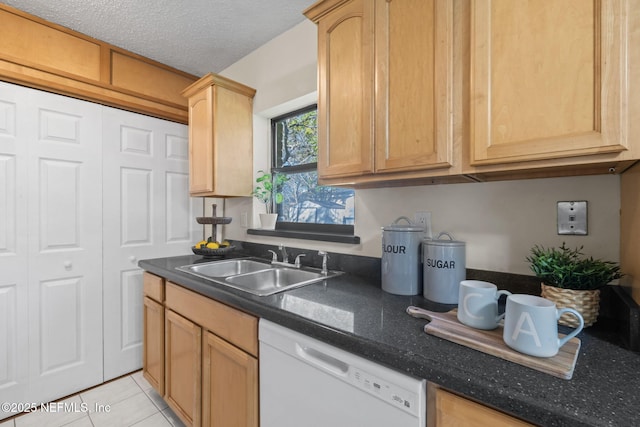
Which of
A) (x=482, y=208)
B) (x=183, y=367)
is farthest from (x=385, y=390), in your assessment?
(x=183, y=367)

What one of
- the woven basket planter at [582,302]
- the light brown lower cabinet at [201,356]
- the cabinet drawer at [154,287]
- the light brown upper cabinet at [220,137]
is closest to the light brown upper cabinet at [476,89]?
the woven basket planter at [582,302]

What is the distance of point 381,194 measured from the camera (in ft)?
4.91

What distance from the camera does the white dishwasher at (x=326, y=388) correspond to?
2.32ft

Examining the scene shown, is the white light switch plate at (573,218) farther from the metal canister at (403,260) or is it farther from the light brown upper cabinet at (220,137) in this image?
the light brown upper cabinet at (220,137)

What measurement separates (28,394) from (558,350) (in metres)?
2.76

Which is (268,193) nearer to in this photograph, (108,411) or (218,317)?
(218,317)

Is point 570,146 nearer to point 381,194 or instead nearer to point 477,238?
point 477,238

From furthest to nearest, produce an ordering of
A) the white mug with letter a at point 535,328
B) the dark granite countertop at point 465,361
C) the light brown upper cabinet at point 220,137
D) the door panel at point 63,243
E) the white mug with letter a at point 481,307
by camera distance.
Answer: the light brown upper cabinet at point 220,137, the door panel at point 63,243, the white mug with letter a at point 481,307, the white mug with letter a at point 535,328, the dark granite countertop at point 465,361

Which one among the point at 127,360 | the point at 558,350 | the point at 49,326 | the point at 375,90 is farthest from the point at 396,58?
the point at 127,360

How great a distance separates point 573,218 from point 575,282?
262 millimetres

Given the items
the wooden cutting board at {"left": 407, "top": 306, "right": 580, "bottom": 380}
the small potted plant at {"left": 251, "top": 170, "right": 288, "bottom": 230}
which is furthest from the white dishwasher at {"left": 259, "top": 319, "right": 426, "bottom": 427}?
the small potted plant at {"left": 251, "top": 170, "right": 288, "bottom": 230}

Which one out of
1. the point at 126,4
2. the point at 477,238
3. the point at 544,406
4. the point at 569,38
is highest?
the point at 126,4

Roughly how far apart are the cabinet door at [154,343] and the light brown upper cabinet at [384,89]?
1.36 m

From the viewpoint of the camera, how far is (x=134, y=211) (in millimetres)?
2248
